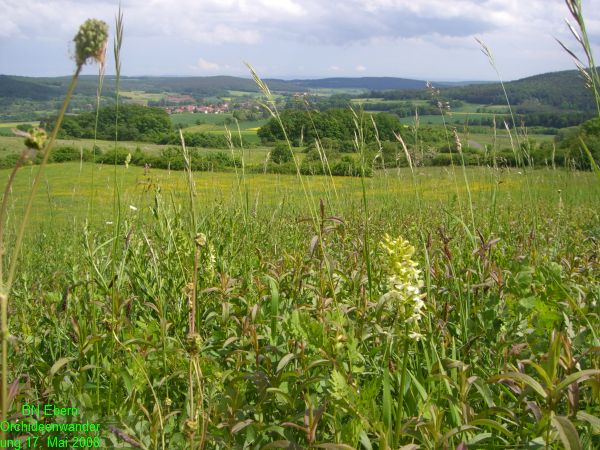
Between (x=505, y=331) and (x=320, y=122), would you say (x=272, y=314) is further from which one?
(x=320, y=122)

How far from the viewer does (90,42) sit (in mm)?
886

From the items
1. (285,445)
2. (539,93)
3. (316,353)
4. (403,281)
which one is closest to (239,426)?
(285,445)

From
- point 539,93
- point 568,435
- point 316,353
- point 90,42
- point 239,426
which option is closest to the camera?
point 90,42

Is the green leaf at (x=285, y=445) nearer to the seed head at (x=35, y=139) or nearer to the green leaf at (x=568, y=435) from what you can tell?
the green leaf at (x=568, y=435)

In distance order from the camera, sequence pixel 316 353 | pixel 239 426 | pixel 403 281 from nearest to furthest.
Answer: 1. pixel 403 281
2. pixel 239 426
3. pixel 316 353

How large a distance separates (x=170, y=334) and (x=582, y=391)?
5.34ft

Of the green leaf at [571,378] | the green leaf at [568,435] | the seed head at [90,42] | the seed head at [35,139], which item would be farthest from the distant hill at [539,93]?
the seed head at [35,139]

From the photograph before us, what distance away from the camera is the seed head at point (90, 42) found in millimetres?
882

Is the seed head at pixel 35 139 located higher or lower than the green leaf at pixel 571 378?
higher

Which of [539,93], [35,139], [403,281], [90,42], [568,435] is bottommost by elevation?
[568,435]

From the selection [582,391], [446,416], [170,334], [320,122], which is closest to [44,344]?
[170,334]

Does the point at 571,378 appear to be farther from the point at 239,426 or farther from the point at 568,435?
the point at 239,426

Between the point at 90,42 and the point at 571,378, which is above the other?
the point at 90,42

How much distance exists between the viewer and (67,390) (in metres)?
1.82
